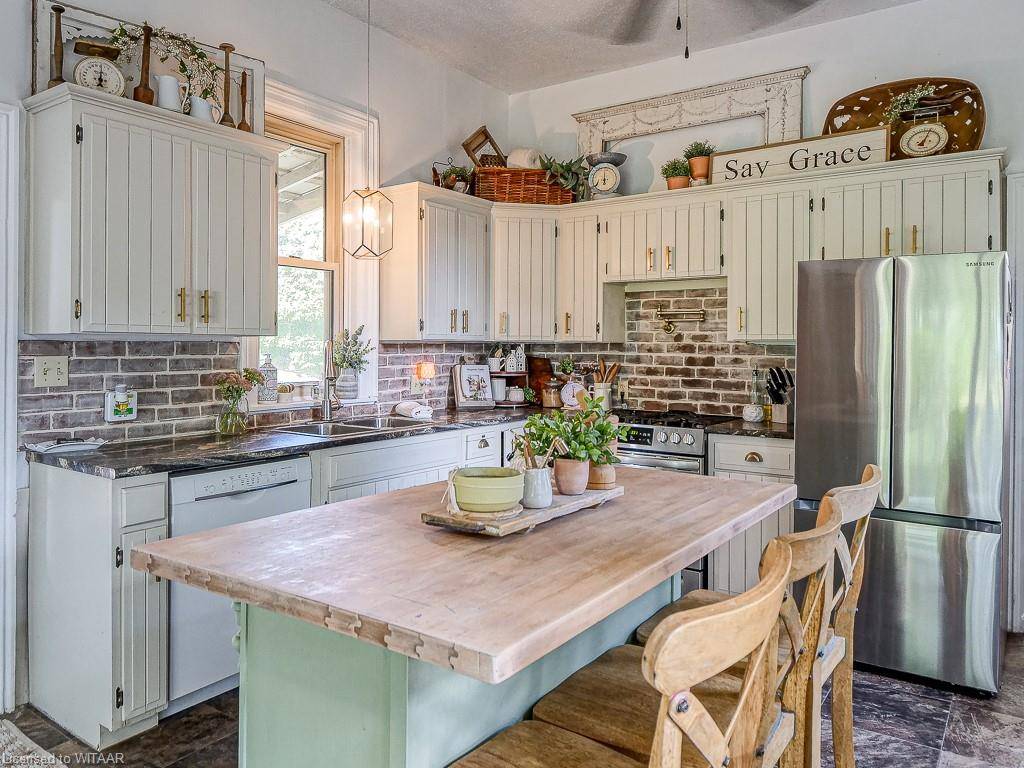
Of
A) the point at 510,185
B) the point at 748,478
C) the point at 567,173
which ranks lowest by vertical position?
the point at 748,478

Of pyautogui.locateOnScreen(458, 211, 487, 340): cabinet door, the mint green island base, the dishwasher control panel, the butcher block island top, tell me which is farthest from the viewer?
pyautogui.locateOnScreen(458, 211, 487, 340): cabinet door

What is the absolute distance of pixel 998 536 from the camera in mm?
2949

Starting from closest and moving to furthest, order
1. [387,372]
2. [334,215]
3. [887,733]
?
[887,733], [334,215], [387,372]

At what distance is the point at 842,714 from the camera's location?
6.88 feet

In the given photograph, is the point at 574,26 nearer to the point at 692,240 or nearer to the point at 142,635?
the point at 692,240

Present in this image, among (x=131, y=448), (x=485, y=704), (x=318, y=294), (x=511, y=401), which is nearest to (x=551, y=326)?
(x=511, y=401)

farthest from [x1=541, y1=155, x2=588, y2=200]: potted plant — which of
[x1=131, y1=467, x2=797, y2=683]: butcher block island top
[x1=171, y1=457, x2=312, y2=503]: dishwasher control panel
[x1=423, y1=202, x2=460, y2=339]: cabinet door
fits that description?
[x1=131, y1=467, x2=797, y2=683]: butcher block island top

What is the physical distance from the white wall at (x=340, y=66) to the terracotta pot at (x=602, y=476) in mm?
2596

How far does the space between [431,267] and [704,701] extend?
10.2 feet

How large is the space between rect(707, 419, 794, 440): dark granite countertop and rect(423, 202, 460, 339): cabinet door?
165cm

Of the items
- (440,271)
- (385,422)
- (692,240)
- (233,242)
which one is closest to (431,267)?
(440,271)

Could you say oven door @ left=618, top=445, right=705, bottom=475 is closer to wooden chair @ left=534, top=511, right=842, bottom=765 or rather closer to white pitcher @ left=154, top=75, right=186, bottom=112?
wooden chair @ left=534, top=511, right=842, bottom=765

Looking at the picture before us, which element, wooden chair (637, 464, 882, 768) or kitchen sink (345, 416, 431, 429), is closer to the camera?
wooden chair (637, 464, 882, 768)

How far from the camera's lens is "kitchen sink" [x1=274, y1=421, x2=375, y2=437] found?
3.62 meters
